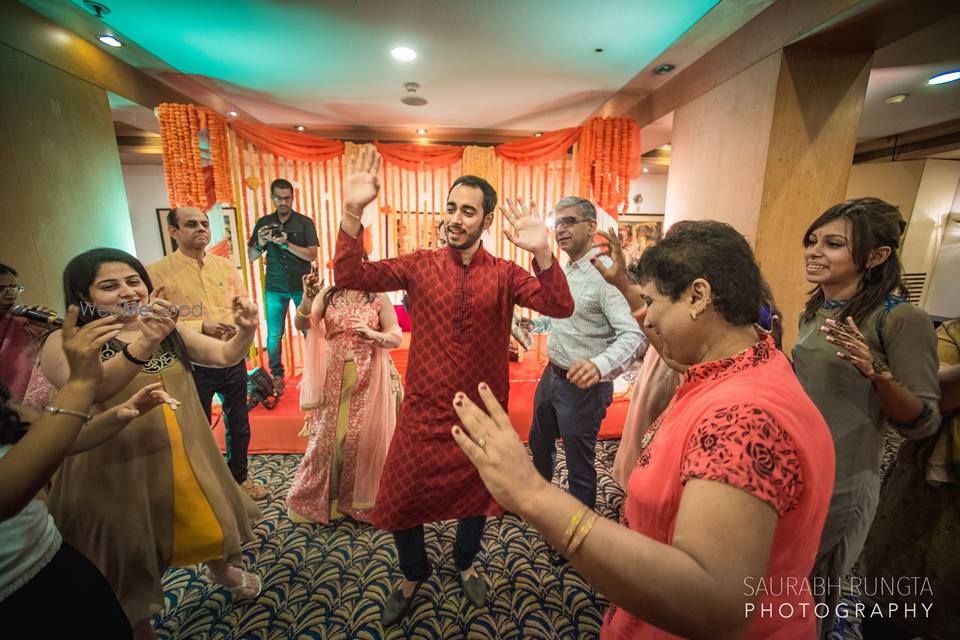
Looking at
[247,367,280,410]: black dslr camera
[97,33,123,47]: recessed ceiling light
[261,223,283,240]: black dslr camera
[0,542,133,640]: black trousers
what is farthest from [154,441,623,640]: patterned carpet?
[97,33,123,47]: recessed ceiling light

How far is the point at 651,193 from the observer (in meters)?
6.49

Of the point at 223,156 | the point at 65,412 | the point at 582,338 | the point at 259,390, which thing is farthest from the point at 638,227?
the point at 65,412

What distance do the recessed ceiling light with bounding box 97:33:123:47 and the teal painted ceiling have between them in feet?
0.28

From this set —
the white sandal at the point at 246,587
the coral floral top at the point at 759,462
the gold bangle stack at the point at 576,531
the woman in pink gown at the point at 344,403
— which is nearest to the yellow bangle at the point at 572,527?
the gold bangle stack at the point at 576,531

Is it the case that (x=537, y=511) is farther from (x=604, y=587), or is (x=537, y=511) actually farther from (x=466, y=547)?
(x=466, y=547)

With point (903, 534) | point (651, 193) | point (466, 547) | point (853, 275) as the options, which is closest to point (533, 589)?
point (466, 547)

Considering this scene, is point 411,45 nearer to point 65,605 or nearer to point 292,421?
point 292,421

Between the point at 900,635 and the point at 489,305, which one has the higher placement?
the point at 489,305

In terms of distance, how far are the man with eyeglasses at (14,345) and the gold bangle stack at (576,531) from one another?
2.05m

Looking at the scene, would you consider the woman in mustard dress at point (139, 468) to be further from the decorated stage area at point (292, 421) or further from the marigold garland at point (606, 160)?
the marigold garland at point (606, 160)

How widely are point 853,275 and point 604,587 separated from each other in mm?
1492

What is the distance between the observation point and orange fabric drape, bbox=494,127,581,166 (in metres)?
4.04

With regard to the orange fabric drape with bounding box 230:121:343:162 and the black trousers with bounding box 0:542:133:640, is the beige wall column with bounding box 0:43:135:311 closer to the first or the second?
the orange fabric drape with bounding box 230:121:343:162

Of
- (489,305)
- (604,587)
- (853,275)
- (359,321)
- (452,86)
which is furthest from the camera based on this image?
(452,86)
